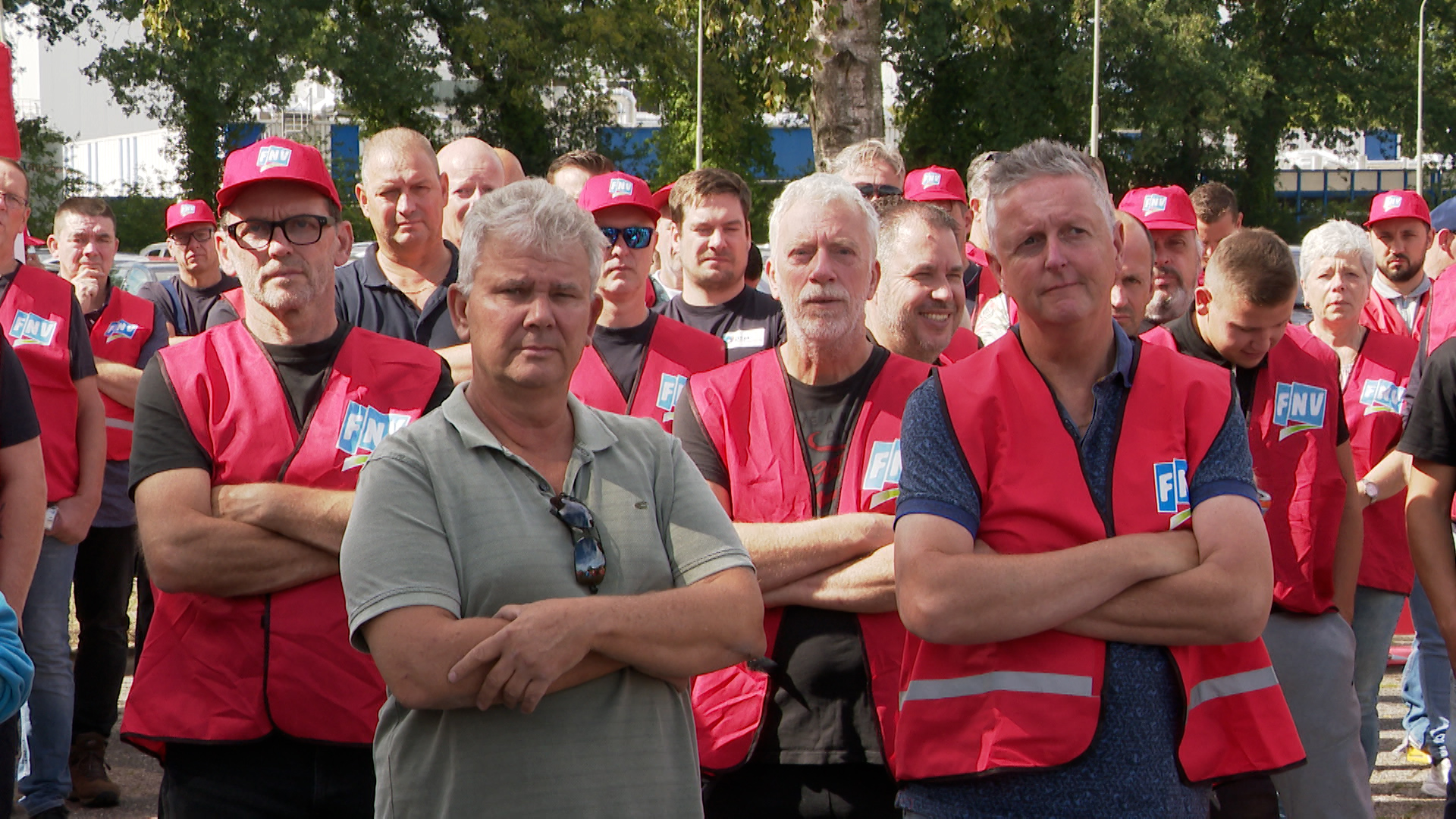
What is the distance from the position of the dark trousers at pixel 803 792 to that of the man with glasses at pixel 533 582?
739 mm

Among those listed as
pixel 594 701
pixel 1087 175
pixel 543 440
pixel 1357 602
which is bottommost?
pixel 1357 602

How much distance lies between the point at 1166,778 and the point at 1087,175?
3.80 feet

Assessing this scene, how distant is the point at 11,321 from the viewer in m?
5.24

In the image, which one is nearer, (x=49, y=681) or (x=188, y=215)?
(x=49, y=681)

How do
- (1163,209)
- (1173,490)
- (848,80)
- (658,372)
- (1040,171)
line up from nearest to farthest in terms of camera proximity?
(1173,490) → (1040,171) → (658,372) → (1163,209) → (848,80)

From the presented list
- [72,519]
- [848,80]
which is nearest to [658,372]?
[72,519]

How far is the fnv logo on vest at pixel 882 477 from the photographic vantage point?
3432 millimetres

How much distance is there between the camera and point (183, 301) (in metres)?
7.36

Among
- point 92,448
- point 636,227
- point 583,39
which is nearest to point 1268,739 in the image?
point 636,227

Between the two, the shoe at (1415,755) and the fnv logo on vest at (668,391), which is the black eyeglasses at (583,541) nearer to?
the fnv logo on vest at (668,391)

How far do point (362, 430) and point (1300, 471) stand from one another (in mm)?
2596

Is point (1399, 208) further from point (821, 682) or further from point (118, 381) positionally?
point (118, 381)

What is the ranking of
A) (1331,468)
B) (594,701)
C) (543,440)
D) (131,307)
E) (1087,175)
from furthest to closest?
1. (131,307)
2. (1331,468)
3. (1087,175)
4. (543,440)
5. (594,701)

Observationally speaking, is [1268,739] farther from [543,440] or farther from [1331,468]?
[1331,468]
